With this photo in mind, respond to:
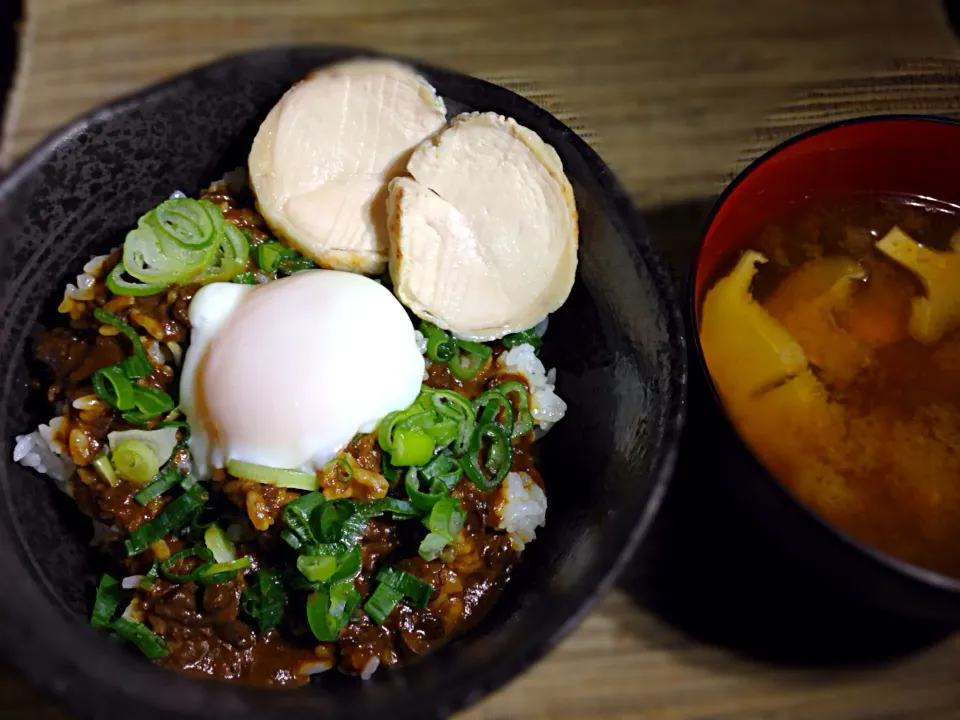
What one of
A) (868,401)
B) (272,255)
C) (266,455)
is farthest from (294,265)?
(868,401)

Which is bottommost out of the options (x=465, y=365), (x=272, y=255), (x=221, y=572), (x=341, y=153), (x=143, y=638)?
(x=143, y=638)

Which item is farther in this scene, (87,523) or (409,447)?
(87,523)

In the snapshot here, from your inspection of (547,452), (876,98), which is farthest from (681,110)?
(547,452)

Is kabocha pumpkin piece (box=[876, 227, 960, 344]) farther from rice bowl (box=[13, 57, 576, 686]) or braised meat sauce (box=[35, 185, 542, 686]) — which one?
braised meat sauce (box=[35, 185, 542, 686])

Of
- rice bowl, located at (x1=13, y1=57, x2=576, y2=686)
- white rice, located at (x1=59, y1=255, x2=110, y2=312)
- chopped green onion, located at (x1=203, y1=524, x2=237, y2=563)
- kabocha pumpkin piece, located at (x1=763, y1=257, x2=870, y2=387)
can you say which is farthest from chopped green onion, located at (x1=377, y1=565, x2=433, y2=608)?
kabocha pumpkin piece, located at (x1=763, y1=257, x2=870, y2=387)

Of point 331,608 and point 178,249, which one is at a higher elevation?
point 178,249

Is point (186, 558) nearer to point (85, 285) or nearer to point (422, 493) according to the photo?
point (422, 493)

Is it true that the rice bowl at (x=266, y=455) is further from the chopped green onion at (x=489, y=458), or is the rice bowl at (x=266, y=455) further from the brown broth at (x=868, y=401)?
the brown broth at (x=868, y=401)
